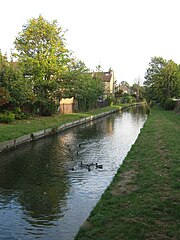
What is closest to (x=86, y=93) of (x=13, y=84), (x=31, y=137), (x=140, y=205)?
(x=13, y=84)

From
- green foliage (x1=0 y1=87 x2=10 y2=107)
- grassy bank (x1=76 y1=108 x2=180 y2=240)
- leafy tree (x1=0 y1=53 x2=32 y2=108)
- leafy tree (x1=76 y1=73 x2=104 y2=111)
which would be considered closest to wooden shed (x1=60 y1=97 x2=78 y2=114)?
leafy tree (x1=76 y1=73 x2=104 y2=111)

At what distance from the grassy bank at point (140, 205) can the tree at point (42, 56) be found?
71.2 ft

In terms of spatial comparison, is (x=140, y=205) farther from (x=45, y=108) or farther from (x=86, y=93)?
(x=86, y=93)

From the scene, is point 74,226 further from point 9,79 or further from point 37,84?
point 37,84

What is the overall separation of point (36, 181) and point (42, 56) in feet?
76.0

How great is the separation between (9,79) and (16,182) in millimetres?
16903

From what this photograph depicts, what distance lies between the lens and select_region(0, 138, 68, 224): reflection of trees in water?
826 cm

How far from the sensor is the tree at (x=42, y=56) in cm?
3123

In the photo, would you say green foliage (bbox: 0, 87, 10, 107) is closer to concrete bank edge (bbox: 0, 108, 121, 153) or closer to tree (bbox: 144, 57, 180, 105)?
concrete bank edge (bbox: 0, 108, 121, 153)

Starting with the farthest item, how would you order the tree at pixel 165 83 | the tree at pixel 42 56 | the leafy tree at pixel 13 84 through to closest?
the tree at pixel 165 83 < the tree at pixel 42 56 < the leafy tree at pixel 13 84

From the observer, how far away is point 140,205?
693 cm

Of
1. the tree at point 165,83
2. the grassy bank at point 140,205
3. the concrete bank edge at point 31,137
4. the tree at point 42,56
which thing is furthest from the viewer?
the tree at point 165,83

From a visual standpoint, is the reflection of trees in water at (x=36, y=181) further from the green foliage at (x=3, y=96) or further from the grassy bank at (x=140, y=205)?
the green foliage at (x=3, y=96)

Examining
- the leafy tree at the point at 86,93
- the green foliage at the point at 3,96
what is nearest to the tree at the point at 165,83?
the leafy tree at the point at 86,93
